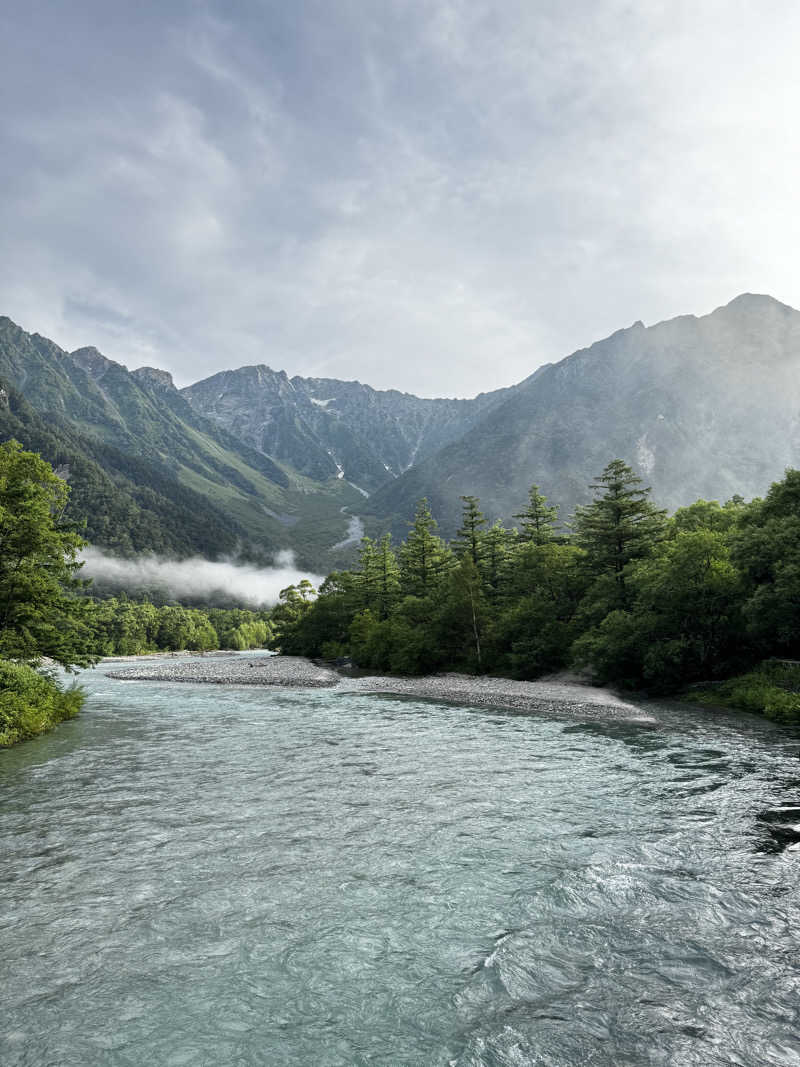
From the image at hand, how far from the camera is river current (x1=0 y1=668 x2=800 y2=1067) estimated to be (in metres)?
6.22

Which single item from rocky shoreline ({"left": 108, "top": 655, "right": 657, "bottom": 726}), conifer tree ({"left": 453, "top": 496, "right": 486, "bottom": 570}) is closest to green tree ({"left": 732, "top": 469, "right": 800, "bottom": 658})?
rocky shoreline ({"left": 108, "top": 655, "right": 657, "bottom": 726})

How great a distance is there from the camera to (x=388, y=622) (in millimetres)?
68875

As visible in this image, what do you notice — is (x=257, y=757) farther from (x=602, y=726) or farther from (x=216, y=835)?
(x=602, y=726)

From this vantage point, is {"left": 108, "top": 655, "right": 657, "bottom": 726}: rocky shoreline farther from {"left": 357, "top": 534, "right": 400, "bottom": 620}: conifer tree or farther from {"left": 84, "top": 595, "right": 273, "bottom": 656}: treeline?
{"left": 84, "top": 595, "right": 273, "bottom": 656}: treeline

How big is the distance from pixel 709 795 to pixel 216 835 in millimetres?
12949

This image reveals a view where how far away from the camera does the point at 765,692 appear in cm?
3034

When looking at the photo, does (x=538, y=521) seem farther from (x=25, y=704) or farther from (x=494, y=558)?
(x=25, y=704)

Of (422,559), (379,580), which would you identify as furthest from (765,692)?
(379,580)

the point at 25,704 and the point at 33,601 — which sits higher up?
the point at 33,601

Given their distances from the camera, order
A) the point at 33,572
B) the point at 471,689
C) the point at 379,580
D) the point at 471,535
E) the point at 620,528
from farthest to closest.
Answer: the point at 379,580, the point at 471,535, the point at 620,528, the point at 471,689, the point at 33,572

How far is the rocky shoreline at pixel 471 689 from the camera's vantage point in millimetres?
33250

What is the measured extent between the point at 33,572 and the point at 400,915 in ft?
81.2

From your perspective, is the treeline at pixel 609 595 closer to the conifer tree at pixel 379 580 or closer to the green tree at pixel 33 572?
the conifer tree at pixel 379 580

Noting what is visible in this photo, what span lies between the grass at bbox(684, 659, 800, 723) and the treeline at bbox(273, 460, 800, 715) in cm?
53
